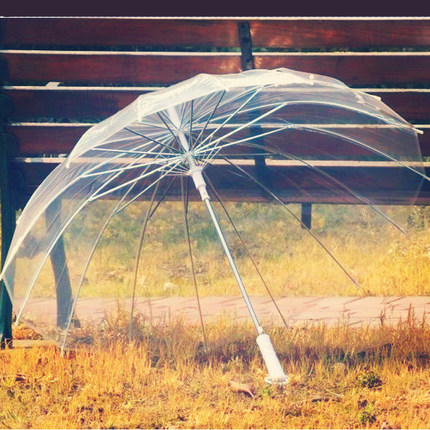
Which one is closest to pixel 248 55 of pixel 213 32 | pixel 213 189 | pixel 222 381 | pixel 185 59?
pixel 213 32

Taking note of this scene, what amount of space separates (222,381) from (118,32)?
5.45 feet

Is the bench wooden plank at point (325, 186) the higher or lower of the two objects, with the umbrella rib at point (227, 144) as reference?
lower

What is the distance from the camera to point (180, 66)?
4352 millimetres

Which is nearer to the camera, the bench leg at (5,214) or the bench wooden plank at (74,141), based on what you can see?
the bench wooden plank at (74,141)

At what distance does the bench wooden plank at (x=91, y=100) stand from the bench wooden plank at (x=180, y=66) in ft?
0.16

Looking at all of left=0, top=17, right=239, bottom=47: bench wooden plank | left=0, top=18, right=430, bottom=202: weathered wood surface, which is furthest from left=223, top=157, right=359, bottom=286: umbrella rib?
left=0, top=17, right=239, bottom=47: bench wooden plank

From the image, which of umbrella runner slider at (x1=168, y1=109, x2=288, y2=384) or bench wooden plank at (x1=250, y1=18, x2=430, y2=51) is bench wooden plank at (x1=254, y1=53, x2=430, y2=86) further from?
umbrella runner slider at (x1=168, y1=109, x2=288, y2=384)

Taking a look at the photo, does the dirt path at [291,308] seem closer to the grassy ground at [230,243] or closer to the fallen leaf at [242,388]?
the grassy ground at [230,243]

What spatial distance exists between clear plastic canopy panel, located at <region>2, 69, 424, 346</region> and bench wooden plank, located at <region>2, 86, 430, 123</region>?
30 cm

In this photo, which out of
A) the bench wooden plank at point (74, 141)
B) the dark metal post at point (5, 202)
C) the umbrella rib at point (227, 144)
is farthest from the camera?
the dark metal post at point (5, 202)

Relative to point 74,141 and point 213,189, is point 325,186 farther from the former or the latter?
point 74,141

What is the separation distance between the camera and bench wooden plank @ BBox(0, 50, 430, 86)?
431 cm

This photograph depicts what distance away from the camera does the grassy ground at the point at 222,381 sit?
3502 millimetres

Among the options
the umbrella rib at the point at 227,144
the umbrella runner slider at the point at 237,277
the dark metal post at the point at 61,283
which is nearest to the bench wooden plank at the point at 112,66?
the umbrella rib at the point at 227,144
